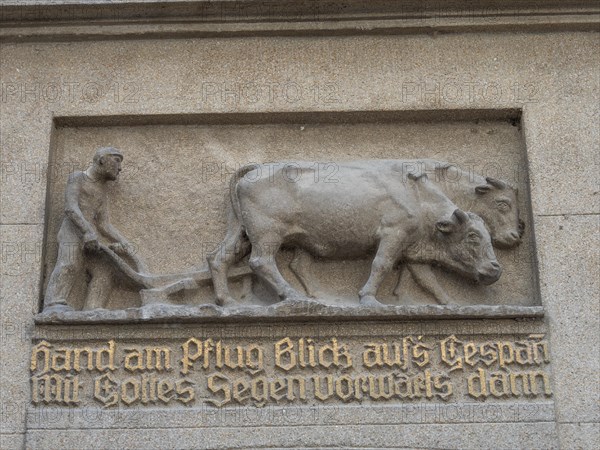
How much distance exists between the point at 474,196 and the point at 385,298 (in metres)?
0.86

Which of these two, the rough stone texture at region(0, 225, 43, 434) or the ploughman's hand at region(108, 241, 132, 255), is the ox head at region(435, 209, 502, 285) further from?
the rough stone texture at region(0, 225, 43, 434)

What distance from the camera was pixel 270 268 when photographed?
Answer: 7695 millimetres

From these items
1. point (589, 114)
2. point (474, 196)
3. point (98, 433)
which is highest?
point (589, 114)

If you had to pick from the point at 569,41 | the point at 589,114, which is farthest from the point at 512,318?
the point at 569,41

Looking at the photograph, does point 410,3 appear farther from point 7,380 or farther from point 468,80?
point 7,380

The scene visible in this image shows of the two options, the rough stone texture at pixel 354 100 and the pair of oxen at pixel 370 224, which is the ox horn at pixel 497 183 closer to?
the pair of oxen at pixel 370 224

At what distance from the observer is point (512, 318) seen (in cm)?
759

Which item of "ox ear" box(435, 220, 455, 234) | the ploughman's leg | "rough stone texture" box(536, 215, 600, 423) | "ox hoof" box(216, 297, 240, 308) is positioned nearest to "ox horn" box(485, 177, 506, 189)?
"rough stone texture" box(536, 215, 600, 423)

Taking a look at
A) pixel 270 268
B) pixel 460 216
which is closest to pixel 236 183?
pixel 270 268

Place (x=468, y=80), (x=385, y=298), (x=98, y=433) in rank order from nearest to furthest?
(x=98, y=433) → (x=385, y=298) → (x=468, y=80)

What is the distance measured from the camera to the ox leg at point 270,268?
7.63 metres

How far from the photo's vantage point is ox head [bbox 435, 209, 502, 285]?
302 inches

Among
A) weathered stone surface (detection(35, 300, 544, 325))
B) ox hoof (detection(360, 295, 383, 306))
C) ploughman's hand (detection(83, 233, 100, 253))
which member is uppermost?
ploughman's hand (detection(83, 233, 100, 253))

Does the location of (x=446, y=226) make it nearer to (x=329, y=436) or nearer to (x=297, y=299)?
(x=297, y=299)
